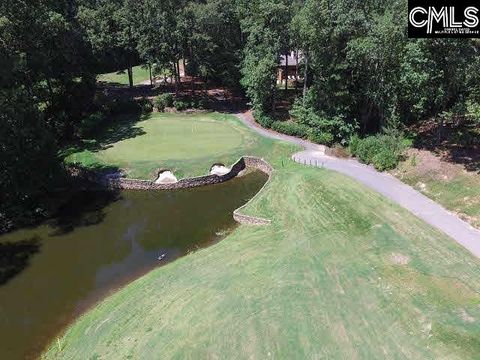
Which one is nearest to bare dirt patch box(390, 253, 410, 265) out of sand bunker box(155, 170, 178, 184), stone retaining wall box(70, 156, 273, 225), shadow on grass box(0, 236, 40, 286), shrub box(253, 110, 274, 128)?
stone retaining wall box(70, 156, 273, 225)

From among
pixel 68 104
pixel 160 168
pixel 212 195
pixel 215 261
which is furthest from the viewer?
pixel 68 104

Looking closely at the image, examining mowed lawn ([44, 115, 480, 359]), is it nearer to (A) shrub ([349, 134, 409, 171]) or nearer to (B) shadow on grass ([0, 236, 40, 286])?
(B) shadow on grass ([0, 236, 40, 286])

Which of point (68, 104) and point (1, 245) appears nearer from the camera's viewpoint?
point (1, 245)

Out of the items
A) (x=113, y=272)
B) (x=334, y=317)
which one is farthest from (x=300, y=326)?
(x=113, y=272)

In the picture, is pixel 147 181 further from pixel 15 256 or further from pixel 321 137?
pixel 321 137

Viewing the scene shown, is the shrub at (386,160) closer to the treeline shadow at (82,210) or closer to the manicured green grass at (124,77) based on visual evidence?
the treeline shadow at (82,210)

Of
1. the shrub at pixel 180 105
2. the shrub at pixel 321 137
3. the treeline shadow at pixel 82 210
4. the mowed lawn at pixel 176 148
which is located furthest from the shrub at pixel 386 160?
the shrub at pixel 180 105

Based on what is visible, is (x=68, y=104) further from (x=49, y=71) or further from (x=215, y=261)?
(x=215, y=261)
